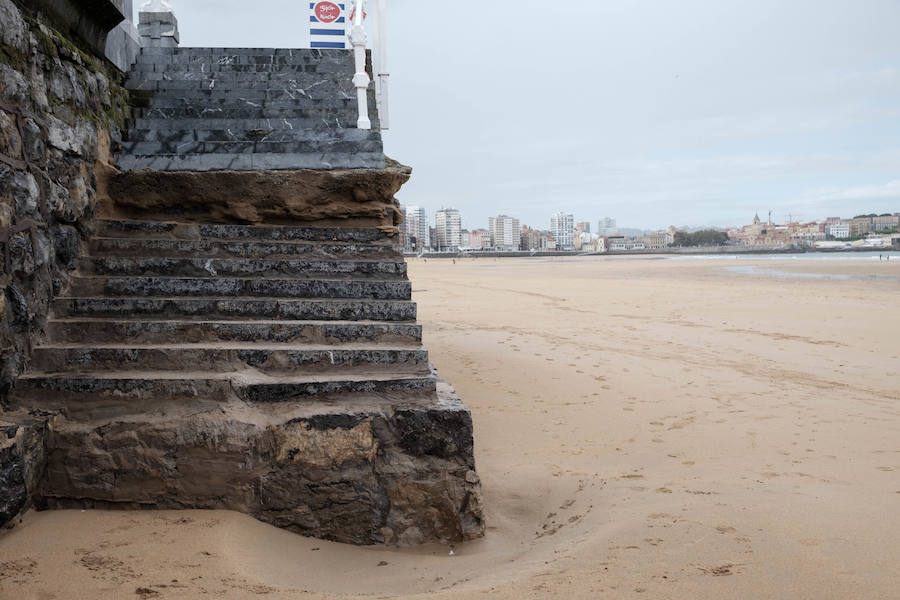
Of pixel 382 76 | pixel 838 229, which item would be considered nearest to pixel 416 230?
pixel 838 229

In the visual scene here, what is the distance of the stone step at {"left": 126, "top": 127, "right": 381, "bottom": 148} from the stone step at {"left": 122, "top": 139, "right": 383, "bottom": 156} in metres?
0.02

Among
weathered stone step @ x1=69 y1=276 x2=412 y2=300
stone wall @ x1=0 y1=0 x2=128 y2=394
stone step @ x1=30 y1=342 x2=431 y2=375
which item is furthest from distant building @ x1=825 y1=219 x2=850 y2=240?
stone wall @ x1=0 y1=0 x2=128 y2=394

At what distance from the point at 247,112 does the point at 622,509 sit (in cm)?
451

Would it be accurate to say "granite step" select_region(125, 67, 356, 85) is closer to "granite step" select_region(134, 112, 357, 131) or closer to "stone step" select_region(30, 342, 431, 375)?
"granite step" select_region(134, 112, 357, 131)

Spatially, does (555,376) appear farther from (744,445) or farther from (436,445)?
(436,445)

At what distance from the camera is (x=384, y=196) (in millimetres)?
4738

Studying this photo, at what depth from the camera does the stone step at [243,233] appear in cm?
441

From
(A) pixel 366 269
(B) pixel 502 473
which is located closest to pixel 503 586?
(B) pixel 502 473

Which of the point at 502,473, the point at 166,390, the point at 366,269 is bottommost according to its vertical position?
the point at 502,473

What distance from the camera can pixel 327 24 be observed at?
14312 mm

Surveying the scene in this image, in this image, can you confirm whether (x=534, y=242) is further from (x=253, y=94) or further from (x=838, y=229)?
(x=253, y=94)

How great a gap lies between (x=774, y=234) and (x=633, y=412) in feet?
485

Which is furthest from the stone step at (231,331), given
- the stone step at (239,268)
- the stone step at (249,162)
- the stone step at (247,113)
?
the stone step at (247,113)

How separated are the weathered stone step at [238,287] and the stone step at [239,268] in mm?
108
